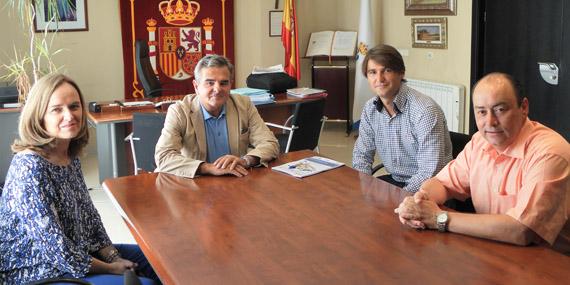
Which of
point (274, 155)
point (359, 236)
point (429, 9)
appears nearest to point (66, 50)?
point (429, 9)

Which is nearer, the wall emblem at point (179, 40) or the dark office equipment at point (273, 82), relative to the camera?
the dark office equipment at point (273, 82)

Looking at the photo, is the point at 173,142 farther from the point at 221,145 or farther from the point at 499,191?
the point at 499,191

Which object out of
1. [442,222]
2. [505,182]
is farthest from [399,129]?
[442,222]

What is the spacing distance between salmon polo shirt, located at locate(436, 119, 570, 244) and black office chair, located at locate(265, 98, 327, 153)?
6.79 ft

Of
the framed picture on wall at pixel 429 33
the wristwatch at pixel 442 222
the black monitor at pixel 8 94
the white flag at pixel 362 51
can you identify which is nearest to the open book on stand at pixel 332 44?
the white flag at pixel 362 51

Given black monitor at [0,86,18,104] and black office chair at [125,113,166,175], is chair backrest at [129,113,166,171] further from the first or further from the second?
black monitor at [0,86,18,104]

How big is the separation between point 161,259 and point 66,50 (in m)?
4.95

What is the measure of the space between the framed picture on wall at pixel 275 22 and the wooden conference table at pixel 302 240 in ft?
15.9

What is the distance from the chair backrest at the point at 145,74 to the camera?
19.6 feet

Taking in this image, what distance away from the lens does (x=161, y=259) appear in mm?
1865

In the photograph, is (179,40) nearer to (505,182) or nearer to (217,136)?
Result: (217,136)

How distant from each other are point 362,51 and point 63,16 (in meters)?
3.16

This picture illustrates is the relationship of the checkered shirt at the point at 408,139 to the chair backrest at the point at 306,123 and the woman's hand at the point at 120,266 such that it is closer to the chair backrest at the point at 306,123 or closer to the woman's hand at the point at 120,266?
the chair backrest at the point at 306,123

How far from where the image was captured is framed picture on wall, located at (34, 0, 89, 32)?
20.0ft
